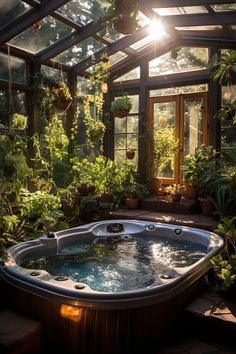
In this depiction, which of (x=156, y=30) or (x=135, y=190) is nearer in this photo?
(x=156, y=30)

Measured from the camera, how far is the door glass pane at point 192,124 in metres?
6.37

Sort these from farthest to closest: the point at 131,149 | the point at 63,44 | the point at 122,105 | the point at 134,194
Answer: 1. the point at 131,149
2. the point at 122,105
3. the point at 134,194
4. the point at 63,44

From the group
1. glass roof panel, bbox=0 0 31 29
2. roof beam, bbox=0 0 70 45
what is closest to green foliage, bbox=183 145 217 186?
roof beam, bbox=0 0 70 45

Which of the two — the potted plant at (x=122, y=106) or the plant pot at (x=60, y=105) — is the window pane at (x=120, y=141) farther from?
the plant pot at (x=60, y=105)

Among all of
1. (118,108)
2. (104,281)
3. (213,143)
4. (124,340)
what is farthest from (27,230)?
(213,143)

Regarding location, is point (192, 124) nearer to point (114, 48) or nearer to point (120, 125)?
point (120, 125)

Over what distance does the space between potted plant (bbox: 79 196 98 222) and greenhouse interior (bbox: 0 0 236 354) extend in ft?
0.12

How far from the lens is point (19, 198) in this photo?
14.6 feet

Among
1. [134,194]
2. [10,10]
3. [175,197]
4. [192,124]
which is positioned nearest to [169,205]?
[175,197]

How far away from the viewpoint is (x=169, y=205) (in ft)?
19.3

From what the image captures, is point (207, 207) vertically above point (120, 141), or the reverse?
point (120, 141)

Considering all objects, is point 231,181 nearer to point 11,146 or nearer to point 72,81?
point 11,146

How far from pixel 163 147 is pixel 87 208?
2194 millimetres

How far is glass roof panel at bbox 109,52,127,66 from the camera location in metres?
6.72
